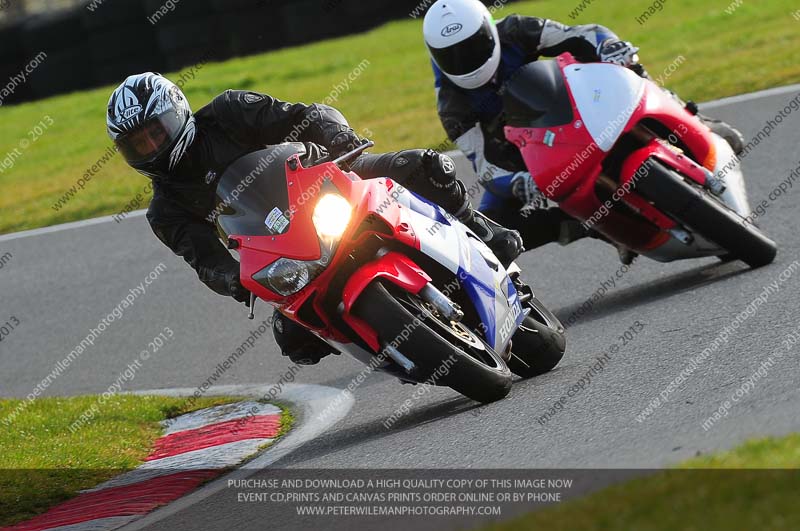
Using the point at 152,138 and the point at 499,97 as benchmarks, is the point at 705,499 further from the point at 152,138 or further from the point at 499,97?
the point at 499,97

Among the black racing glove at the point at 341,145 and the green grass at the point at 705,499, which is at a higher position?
the green grass at the point at 705,499

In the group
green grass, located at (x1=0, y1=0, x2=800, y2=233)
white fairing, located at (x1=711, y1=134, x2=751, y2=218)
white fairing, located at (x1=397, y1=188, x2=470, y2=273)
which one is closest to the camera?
white fairing, located at (x1=397, y1=188, x2=470, y2=273)

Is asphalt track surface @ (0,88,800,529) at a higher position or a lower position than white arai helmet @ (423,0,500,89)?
lower

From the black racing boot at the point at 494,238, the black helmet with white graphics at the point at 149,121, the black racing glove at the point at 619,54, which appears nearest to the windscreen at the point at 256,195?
the black helmet with white graphics at the point at 149,121

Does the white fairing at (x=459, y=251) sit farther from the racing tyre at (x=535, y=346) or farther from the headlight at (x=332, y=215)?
the headlight at (x=332, y=215)

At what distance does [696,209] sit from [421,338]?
7.22ft

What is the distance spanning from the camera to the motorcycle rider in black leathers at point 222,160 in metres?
5.59

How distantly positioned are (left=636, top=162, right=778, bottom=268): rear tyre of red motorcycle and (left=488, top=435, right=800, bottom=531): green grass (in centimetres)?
285

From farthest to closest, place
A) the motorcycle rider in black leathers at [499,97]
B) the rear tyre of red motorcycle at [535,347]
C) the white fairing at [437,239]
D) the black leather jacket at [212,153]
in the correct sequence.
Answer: the motorcycle rider in black leathers at [499,97], the rear tyre of red motorcycle at [535,347], the black leather jacket at [212,153], the white fairing at [437,239]

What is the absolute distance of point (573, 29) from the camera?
24.8 feet

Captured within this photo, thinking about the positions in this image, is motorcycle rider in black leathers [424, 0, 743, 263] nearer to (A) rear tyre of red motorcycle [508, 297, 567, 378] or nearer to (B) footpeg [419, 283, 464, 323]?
(A) rear tyre of red motorcycle [508, 297, 567, 378]

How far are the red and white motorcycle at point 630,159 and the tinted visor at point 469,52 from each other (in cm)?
26

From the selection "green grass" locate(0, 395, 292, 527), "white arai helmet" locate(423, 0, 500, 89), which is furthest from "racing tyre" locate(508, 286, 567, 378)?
"white arai helmet" locate(423, 0, 500, 89)

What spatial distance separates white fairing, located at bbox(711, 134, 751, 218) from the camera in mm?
6805
